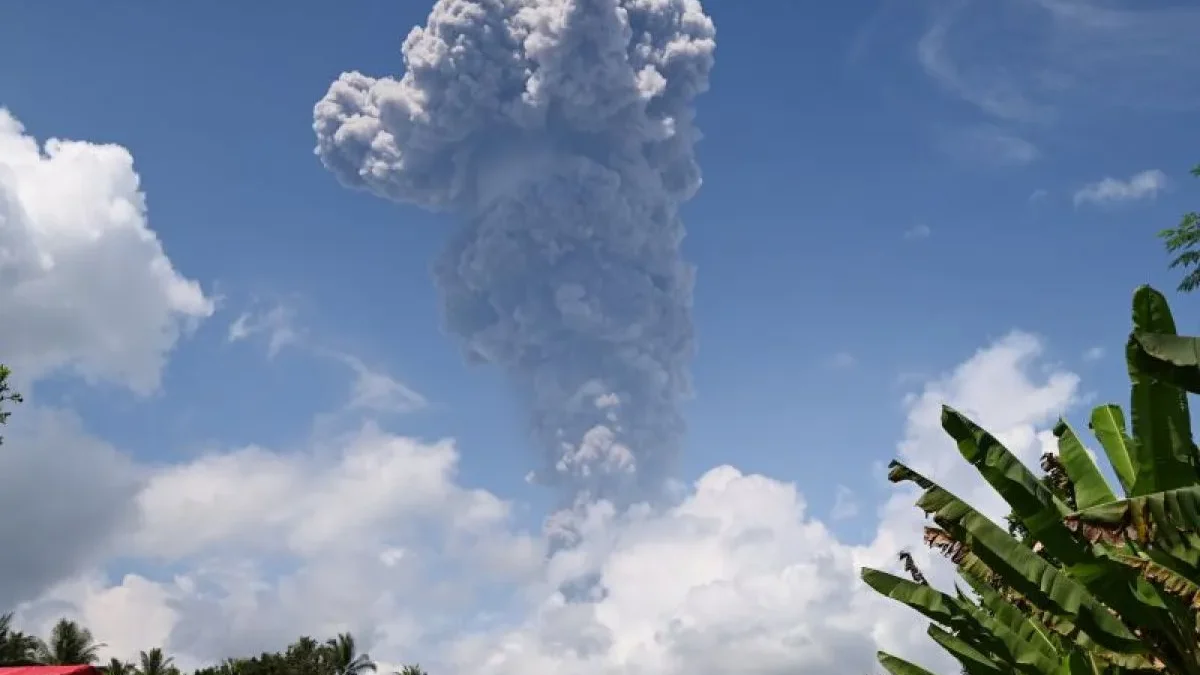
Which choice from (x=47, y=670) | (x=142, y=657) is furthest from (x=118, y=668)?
(x=47, y=670)

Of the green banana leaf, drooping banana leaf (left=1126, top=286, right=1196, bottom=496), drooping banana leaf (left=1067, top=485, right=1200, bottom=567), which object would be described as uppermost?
the green banana leaf

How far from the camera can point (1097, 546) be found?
10.7 meters

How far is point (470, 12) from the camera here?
83.2 m

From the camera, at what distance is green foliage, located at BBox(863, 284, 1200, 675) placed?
25.6ft

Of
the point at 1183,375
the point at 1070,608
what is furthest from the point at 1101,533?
the point at 1070,608

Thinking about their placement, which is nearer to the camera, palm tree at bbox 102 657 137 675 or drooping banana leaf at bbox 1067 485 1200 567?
drooping banana leaf at bbox 1067 485 1200 567

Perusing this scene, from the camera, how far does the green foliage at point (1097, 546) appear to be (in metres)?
7.80

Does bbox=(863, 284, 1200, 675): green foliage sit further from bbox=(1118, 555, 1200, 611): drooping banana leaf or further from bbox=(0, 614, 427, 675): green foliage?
bbox=(0, 614, 427, 675): green foliage

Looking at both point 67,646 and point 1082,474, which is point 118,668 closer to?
point 67,646

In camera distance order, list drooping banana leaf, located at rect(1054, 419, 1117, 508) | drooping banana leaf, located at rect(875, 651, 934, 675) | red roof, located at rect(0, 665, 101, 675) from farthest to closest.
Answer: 1. red roof, located at rect(0, 665, 101, 675)
2. drooping banana leaf, located at rect(875, 651, 934, 675)
3. drooping banana leaf, located at rect(1054, 419, 1117, 508)

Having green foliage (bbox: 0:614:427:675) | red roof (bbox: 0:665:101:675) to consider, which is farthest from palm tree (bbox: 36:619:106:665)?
red roof (bbox: 0:665:101:675)

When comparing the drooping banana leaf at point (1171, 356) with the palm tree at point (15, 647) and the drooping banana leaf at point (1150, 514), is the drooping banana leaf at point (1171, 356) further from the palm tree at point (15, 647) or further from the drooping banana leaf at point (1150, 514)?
the palm tree at point (15, 647)

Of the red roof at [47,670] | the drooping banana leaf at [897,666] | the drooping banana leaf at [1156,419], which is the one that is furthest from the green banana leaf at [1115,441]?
the red roof at [47,670]

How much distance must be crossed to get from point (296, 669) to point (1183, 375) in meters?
56.7
